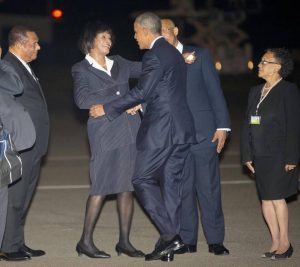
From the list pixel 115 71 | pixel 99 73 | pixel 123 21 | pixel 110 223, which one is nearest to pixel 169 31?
pixel 115 71

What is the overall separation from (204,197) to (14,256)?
187 cm

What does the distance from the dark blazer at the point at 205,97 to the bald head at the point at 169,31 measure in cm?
14

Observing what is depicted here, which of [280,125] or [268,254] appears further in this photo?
[268,254]

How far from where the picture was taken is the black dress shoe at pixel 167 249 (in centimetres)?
768

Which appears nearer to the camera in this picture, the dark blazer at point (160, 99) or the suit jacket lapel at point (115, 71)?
the dark blazer at point (160, 99)

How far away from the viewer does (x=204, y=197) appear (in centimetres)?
809

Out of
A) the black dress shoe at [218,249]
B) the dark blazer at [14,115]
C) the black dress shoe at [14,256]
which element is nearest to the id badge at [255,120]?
the black dress shoe at [218,249]

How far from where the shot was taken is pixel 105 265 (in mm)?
7594

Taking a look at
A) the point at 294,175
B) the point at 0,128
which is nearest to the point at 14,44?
the point at 0,128

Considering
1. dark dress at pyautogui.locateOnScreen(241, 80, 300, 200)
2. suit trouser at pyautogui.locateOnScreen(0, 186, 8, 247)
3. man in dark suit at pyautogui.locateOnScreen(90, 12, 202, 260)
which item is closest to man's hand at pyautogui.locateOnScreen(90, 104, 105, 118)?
man in dark suit at pyautogui.locateOnScreen(90, 12, 202, 260)

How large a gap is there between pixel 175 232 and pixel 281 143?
4.13ft

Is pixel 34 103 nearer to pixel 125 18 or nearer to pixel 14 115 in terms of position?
pixel 14 115

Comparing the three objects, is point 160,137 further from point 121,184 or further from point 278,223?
point 278,223

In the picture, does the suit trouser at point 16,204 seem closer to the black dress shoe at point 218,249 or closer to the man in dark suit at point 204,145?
the man in dark suit at point 204,145
